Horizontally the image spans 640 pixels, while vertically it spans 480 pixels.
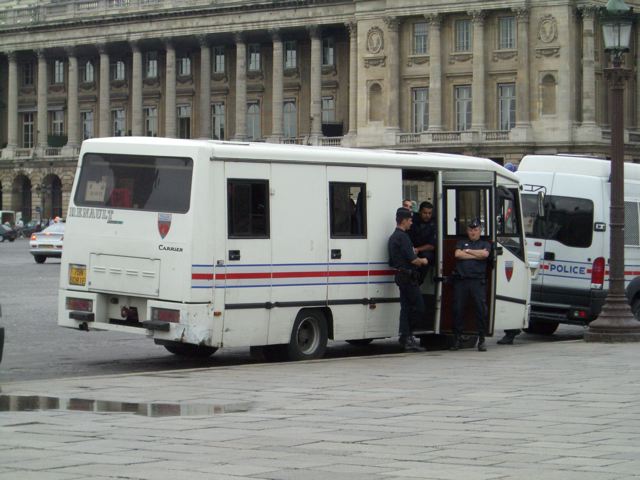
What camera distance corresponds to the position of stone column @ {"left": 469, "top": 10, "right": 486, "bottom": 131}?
92.5m

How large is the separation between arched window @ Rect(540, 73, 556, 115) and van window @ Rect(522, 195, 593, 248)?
6486 cm

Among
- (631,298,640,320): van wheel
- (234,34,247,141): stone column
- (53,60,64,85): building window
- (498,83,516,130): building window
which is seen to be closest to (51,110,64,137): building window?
(53,60,64,85): building window

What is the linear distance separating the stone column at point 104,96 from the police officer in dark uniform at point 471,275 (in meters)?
96.0

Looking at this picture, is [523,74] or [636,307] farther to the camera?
[523,74]

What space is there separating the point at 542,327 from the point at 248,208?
9.48 meters

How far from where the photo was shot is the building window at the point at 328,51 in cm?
10519

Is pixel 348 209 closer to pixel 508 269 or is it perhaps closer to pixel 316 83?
pixel 508 269

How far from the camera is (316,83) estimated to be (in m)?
103

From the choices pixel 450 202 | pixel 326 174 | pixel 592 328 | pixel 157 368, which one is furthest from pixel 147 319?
pixel 592 328

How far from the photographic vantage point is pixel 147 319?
19453 millimetres

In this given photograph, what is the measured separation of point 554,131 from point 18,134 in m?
49.8

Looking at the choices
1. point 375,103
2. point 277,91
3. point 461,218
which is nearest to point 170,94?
point 277,91

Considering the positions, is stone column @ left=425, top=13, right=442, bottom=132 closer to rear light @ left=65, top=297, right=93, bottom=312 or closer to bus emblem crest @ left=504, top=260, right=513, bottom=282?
bus emblem crest @ left=504, top=260, right=513, bottom=282

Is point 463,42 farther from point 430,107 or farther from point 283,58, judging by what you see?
point 283,58
